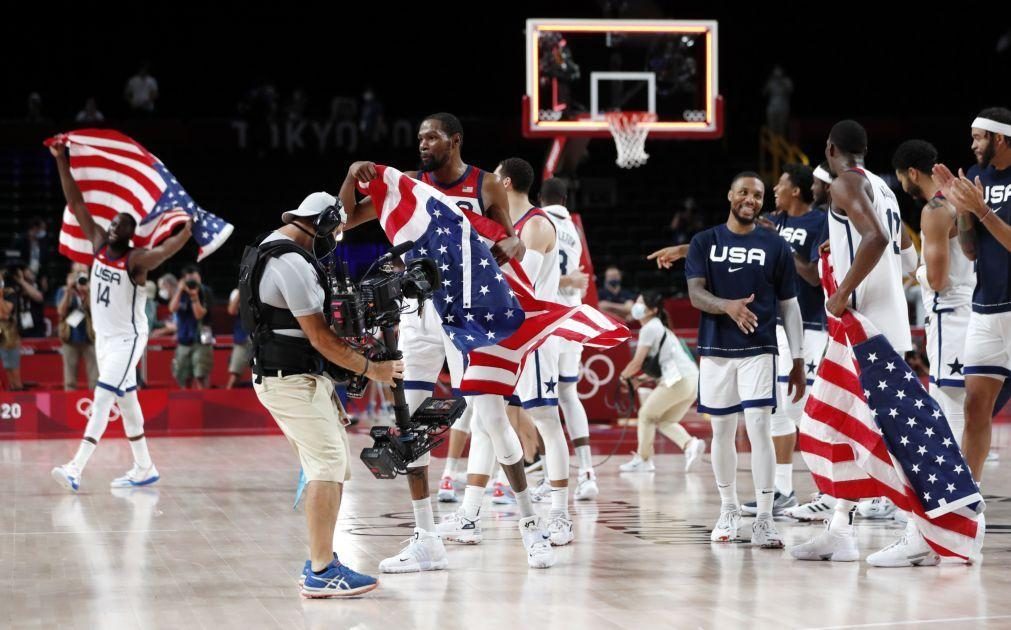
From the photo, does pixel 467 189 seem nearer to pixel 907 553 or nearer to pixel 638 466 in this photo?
pixel 907 553

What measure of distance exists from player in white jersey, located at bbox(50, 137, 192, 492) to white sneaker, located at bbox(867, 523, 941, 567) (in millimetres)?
6124

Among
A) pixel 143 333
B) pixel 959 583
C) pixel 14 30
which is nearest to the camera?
pixel 959 583

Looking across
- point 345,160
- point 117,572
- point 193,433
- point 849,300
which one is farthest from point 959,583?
point 345,160

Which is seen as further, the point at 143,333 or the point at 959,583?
the point at 143,333

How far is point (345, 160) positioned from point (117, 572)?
2035 centimetres

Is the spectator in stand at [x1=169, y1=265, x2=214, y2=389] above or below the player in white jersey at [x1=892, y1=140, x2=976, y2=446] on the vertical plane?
below

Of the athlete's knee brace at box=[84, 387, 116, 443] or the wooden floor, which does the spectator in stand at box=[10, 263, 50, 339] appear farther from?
the wooden floor

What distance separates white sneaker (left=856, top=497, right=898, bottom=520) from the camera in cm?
847

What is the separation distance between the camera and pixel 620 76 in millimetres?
15969

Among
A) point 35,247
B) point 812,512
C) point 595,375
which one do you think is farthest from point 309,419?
point 35,247

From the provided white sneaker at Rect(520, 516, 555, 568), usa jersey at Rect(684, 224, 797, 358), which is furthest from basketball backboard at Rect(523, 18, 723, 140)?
white sneaker at Rect(520, 516, 555, 568)

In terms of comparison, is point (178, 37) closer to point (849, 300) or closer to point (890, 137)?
point (890, 137)

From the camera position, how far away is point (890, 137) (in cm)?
2750

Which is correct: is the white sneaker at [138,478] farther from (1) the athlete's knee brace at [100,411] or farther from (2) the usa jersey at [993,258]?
(2) the usa jersey at [993,258]
